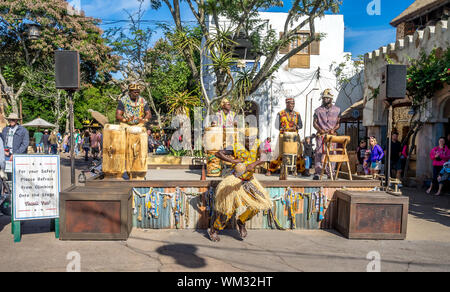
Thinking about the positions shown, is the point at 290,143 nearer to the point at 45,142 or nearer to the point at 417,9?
the point at 417,9

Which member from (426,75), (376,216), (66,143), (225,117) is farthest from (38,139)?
(426,75)

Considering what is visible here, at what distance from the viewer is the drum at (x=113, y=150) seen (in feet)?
17.9

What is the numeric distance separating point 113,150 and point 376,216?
14.6 feet

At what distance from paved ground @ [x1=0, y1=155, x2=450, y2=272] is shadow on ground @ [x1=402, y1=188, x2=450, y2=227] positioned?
106 cm

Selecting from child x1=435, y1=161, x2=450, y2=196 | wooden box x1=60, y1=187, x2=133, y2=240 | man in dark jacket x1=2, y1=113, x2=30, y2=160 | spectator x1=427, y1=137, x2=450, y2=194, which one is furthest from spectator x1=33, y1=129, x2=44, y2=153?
child x1=435, y1=161, x2=450, y2=196

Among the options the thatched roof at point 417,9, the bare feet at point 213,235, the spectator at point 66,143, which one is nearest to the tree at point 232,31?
the bare feet at point 213,235

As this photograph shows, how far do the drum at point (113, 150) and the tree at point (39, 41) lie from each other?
14.2 m

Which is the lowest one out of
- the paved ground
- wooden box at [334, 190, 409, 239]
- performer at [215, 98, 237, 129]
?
the paved ground

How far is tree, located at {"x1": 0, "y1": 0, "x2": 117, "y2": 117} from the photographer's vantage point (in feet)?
61.7

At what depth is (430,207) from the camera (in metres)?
7.55

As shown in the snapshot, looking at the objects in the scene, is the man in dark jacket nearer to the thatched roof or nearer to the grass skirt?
the grass skirt

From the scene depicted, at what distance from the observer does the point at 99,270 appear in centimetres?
376

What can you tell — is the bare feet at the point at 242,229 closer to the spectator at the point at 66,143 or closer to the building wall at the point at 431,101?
the building wall at the point at 431,101
